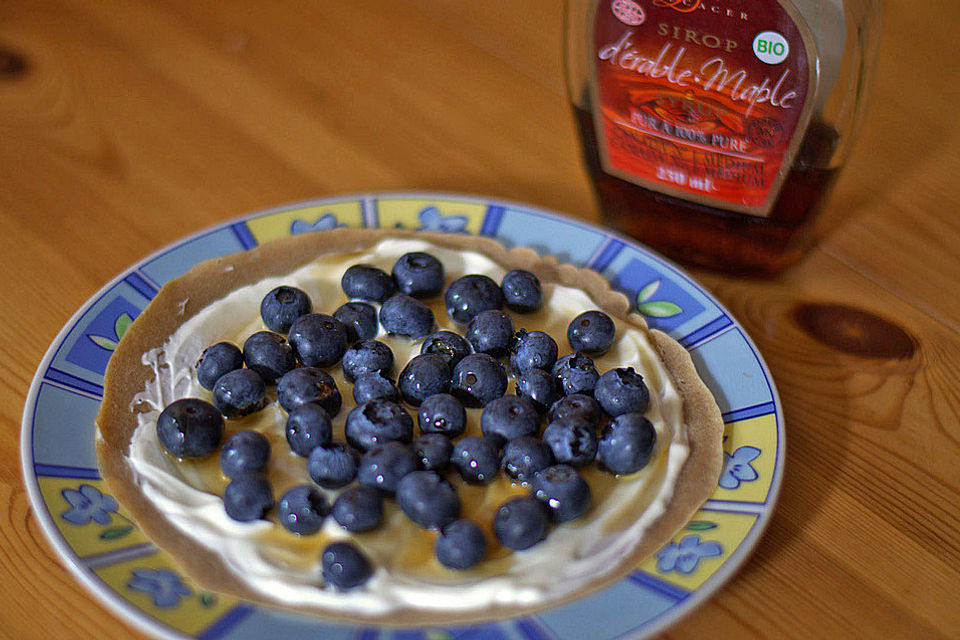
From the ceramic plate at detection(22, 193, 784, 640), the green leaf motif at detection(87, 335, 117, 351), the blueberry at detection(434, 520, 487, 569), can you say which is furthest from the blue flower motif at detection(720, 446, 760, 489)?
the green leaf motif at detection(87, 335, 117, 351)

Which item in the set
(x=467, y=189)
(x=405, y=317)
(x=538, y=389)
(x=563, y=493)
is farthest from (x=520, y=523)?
(x=467, y=189)

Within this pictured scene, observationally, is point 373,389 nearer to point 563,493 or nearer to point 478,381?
point 478,381

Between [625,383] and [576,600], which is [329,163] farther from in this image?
[576,600]

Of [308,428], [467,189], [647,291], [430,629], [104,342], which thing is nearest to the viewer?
[430,629]

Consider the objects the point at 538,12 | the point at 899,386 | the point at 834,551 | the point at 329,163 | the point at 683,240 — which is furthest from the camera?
the point at 538,12

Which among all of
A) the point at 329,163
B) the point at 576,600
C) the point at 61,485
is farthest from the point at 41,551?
the point at 329,163

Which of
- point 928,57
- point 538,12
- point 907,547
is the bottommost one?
point 538,12
